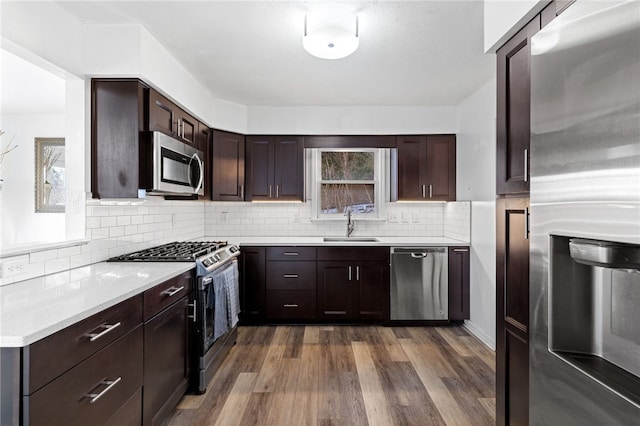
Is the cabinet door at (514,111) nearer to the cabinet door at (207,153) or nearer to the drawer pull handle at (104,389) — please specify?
the drawer pull handle at (104,389)

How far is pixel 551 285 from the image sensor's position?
1.13 meters

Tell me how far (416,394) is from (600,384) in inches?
67.0

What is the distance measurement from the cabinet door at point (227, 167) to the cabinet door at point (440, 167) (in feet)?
7.11

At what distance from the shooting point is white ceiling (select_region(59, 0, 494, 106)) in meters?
2.16

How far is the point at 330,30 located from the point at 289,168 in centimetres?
217

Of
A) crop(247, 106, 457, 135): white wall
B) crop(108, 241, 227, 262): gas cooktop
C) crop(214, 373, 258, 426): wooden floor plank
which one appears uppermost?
crop(247, 106, 457, 135): white wall

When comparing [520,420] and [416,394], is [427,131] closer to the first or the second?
[416,394]

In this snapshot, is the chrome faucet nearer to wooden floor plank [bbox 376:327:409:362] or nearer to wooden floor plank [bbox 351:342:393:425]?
wooden floor plank [bbox 376:327:409:362]

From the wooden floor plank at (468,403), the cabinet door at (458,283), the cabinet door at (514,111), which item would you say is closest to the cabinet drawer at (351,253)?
the cabinet door at (458,283)

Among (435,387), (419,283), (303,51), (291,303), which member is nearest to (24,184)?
(291,303)

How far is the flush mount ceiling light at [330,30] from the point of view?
2.15 m

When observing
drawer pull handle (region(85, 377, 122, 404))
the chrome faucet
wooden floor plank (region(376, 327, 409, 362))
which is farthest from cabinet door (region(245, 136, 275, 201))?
drawer pull handle (region(85, 377, 122, 404))

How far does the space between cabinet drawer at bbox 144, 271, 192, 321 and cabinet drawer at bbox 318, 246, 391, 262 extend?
1.72 m

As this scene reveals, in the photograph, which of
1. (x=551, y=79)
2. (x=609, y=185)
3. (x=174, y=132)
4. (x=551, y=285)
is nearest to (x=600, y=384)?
(x=551, y=285)
